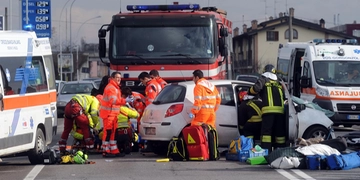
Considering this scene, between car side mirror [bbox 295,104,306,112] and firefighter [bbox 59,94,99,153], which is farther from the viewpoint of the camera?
firefighter [bbox 59,94,99,153]

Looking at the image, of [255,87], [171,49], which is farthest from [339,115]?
[255,87]

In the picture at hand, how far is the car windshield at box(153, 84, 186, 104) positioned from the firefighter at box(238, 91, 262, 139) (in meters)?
1.22

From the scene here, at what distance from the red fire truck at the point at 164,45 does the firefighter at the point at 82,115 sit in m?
2.75

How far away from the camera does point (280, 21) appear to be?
76.8 m

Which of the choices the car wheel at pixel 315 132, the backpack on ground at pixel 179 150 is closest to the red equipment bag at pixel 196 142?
the backpack on ground at pixel 179 150

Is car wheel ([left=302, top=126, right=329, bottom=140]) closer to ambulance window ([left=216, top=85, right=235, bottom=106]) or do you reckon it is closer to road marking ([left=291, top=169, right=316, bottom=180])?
ambulance window ([left=216, top=85, right=235, bottom=106])

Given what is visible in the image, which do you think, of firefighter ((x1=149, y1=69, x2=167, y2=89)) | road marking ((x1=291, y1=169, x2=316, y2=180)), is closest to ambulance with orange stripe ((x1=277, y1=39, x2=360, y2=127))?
firefighter ((x1=149, y1=69, x2=167, y2=89))

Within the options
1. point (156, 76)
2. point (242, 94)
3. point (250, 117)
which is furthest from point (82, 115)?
point (250, 117)

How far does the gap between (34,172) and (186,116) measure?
10.8 ft

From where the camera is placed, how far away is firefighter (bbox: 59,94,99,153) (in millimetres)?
14680

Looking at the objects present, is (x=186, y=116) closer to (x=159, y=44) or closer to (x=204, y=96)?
(x=204, y=96)

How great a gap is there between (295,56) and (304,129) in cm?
915

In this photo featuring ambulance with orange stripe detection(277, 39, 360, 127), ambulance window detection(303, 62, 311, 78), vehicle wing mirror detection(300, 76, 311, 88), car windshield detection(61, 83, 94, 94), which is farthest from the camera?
car windshield detection(61, 83, 94, 94)

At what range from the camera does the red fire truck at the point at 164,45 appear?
1761 centimetres
